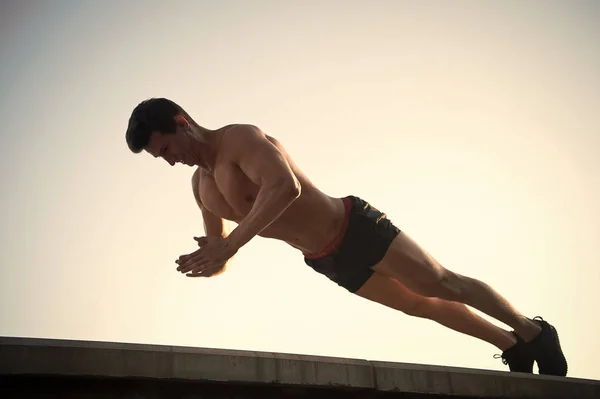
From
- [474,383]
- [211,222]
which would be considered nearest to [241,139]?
[211,222]

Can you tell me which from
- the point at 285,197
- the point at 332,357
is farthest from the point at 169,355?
the point at 285,197

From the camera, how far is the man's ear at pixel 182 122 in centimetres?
531

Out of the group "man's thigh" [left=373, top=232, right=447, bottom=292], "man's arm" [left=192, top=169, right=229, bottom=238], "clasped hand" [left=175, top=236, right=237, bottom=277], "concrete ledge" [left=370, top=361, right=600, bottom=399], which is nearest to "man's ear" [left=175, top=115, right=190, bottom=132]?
"man's arm" [left=192, top=169, right=229, bottom=238]

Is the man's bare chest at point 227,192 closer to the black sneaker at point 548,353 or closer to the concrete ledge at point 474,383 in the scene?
the concrete ledge at point 474,383

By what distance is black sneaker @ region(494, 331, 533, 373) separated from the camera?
596cm

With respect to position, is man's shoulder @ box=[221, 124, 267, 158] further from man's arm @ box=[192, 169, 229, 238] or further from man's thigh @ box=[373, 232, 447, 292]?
man's thigh @ box=[373, 232, 447, 292]

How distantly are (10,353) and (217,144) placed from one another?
87.8 inches

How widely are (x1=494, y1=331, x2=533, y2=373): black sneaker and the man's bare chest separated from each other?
2.31m

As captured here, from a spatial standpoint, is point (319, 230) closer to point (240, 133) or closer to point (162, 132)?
point (240, 133)

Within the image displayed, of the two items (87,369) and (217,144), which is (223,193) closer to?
(217,144)

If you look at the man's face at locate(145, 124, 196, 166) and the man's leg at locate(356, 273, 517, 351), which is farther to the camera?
the man's leg at locate(356, 273, 517, 351)

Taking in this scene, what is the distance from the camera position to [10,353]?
3.65 meters

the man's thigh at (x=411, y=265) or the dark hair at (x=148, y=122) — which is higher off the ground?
the dark hair at (x=148, y=122)

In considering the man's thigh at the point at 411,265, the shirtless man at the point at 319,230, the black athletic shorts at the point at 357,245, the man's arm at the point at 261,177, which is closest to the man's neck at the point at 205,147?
the shirtless man at the point at 319,230
